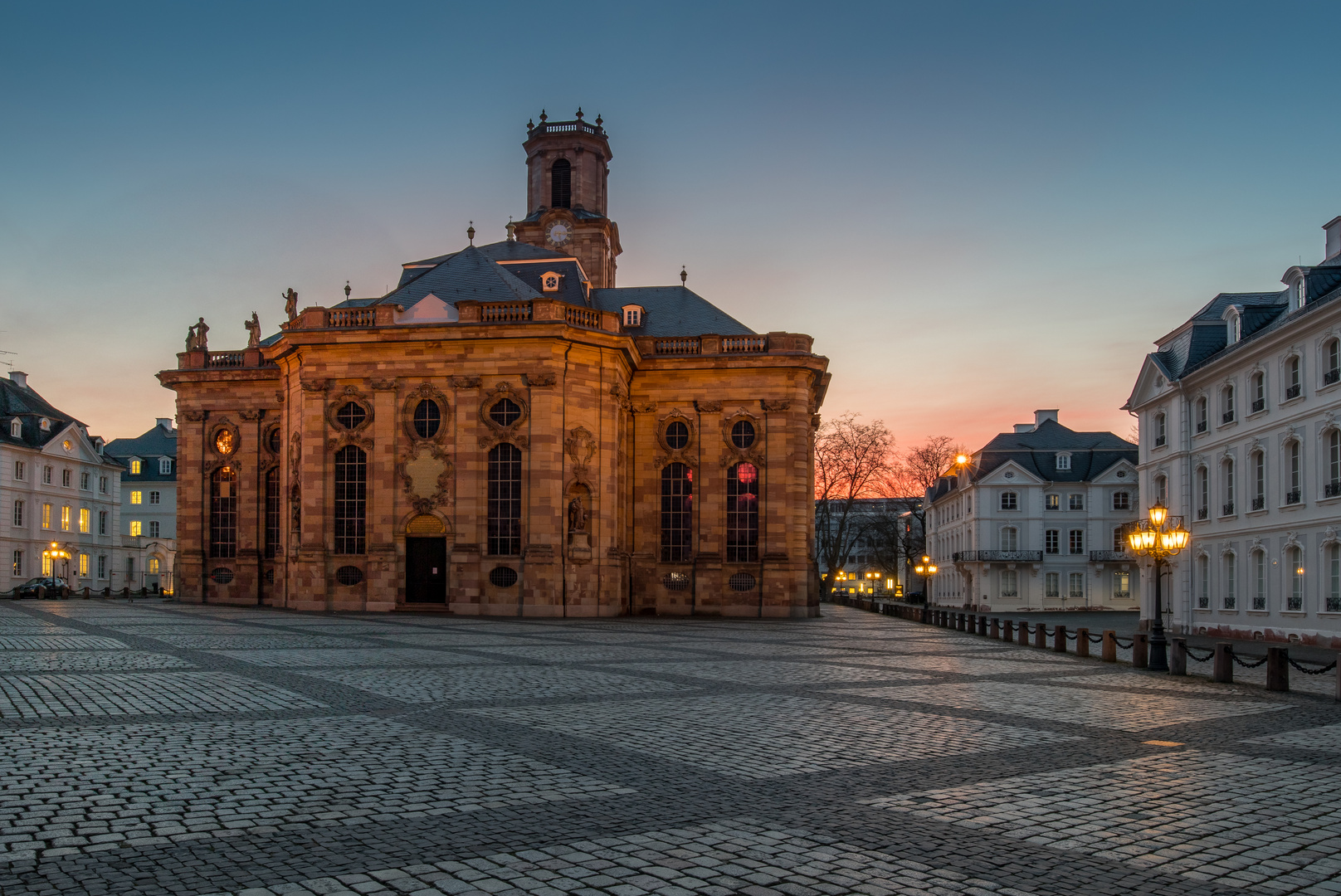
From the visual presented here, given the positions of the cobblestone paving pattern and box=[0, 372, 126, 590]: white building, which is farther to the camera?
box=[0, 372, 126, 590]: white building

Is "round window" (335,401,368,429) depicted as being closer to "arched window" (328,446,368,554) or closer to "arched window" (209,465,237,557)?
"arched window" (328,446,368,554)

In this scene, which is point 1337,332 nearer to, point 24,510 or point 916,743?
point 916,743

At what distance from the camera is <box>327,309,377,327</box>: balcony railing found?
4316 cm

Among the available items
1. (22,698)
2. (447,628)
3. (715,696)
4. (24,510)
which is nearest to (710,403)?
(447,628)

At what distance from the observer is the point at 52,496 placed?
70.4 metres

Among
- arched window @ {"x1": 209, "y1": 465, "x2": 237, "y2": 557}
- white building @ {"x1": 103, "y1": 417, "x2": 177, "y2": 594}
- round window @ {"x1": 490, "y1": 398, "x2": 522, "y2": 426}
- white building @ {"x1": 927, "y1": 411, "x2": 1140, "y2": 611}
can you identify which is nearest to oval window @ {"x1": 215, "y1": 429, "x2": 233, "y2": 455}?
arched window @ {"x1": 209, "y1": 465, "x2": 237, "y2": 557}

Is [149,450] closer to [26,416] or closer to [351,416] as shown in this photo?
[26,416]

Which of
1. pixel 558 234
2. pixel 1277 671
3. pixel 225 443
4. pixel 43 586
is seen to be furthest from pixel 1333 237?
pixel 43 586

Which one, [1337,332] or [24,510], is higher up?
[1337,332]

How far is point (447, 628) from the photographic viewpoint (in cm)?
3183

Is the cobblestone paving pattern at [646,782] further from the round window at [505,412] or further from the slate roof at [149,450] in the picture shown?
the slate roof at [149,450]

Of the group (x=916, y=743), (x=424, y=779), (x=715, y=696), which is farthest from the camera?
(x=715, y=696)

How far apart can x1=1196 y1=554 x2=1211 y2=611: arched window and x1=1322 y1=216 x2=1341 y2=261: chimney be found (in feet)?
35.8

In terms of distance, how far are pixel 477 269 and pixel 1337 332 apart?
31234mm
